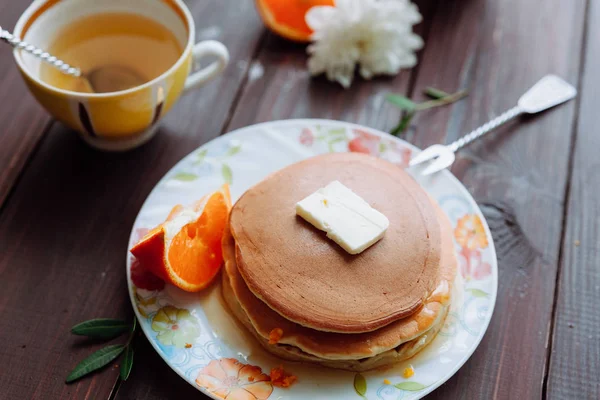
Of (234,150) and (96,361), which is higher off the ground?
(234,150)

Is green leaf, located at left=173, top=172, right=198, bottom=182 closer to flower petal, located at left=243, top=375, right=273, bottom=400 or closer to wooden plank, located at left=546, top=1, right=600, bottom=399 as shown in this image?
flower petal, located at left=243, top=375, right=273, bottom=400

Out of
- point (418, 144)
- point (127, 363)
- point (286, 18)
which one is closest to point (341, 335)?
point (127, 363)

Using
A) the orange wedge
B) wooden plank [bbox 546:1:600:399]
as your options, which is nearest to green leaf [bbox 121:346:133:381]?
the orange wedge

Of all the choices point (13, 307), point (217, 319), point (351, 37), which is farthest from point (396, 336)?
point (351, 37)

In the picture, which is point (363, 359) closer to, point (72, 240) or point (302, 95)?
point (72, 240)

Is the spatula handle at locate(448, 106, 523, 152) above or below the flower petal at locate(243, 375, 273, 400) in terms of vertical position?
above

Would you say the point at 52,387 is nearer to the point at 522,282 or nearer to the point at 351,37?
the point at 522,282
